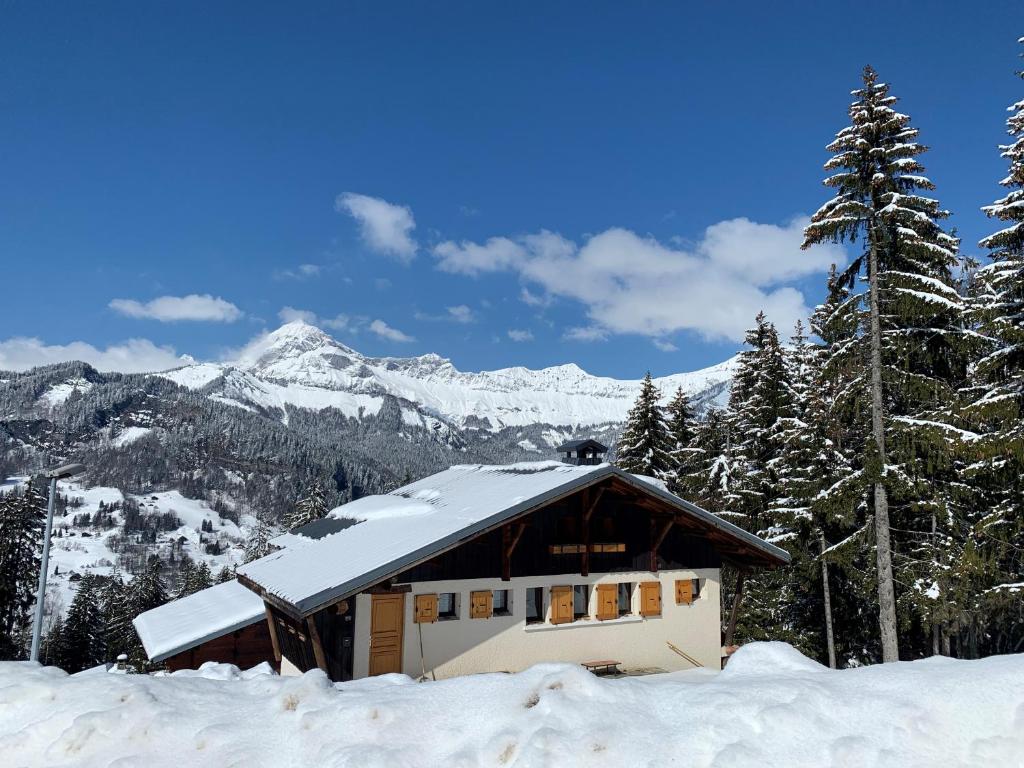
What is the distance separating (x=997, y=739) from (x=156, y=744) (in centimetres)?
596

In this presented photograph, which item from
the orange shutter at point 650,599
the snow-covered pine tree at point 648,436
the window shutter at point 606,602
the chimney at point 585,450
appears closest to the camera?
the window shutter at point 606,602

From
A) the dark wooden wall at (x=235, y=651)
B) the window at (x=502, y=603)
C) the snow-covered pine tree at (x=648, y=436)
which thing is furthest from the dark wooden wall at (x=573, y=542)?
the snow-covered pine tree at (x=648, y=436)

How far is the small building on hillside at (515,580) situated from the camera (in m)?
14.3

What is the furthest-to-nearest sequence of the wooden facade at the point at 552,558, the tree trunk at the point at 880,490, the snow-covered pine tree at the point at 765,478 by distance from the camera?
1. the snow-covered pine tree at the point at 765,478
2. the tree trunk at the point at 880,490
3. the wooden facade at the point at 552,558

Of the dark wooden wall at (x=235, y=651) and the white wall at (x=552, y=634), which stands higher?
the white wall at (x=552, y=634)

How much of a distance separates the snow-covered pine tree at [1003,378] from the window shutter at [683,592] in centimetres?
729

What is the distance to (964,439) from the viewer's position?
16375 millimetres

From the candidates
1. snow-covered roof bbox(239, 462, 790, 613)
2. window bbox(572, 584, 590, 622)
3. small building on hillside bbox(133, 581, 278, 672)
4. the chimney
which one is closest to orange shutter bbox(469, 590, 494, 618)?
snow-covered roof bbox(239, 462, 790, 613)

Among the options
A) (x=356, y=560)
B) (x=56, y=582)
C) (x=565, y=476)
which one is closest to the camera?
(x=356, y=560)

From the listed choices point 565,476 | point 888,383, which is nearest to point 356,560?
point 565,476

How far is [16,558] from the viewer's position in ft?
121

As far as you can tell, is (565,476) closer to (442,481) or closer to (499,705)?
(442,481)

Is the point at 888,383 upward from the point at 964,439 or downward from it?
upward

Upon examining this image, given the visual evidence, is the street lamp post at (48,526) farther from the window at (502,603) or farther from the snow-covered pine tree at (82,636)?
the snow-covered pine tree at (82,636)
